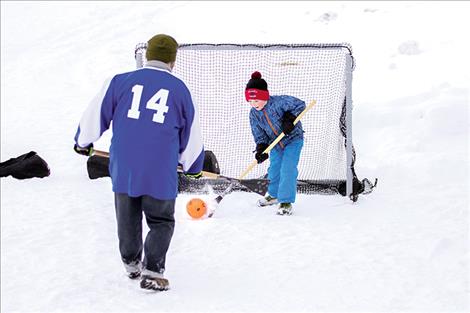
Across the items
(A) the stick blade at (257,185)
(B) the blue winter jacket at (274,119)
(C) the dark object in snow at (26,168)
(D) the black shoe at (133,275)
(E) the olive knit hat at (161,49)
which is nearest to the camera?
(E) the olive knit hat at (161,49)

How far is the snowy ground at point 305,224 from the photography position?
4.05m

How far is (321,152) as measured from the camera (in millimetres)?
6906

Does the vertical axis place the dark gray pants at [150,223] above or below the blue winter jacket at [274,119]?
below

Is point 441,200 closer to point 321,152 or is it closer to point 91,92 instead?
point 321,152

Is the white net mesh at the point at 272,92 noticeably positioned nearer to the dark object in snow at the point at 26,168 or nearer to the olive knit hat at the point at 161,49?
the dark object in snow at the point at 26,168

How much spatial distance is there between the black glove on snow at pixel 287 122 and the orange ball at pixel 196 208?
85 cm

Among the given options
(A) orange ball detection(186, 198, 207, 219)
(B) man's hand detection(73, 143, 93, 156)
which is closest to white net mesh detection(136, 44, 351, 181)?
(A) orange ball detection(186, 198, 207, 219)

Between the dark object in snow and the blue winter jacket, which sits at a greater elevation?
the blue winter jacket

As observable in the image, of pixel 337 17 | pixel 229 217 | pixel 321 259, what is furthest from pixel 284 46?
pixel 337 17

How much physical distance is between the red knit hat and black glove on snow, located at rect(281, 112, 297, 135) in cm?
22

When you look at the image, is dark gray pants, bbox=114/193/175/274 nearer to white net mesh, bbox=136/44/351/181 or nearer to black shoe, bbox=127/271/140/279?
black shoe, bbox=127/271/140/279

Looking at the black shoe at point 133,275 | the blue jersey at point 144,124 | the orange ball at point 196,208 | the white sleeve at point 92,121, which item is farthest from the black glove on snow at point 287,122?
the white sleeve at point 92,121

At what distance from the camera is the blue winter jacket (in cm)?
559

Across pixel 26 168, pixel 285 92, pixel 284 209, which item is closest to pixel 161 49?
pixel 284 209
